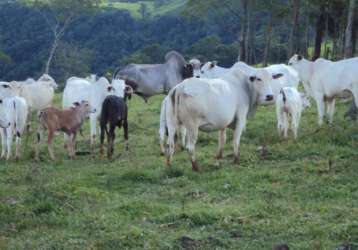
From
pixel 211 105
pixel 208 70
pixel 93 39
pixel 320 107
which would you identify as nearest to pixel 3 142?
pixel 211 105

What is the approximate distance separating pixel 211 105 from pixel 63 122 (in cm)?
422

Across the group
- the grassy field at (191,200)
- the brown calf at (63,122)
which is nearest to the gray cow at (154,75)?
the brown calf at (63,122)

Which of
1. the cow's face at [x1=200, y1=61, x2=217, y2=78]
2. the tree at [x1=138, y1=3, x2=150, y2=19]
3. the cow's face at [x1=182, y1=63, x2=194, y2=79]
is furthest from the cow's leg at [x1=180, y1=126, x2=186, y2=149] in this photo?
the tree at [x1=138, y1=3, x2=150, y2=19]

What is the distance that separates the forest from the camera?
1773 inches

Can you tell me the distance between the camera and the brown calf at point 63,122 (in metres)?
15.1

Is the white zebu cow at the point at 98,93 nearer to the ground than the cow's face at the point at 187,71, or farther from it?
nearer to the ground

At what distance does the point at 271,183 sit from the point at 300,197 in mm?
1118

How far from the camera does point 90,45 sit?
280ft

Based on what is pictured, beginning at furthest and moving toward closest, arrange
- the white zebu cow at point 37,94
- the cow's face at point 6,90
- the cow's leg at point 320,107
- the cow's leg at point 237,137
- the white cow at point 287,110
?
the white zebu cow at point 37,94, the cow's face at point 6,90, the cow's leg at point 320,107, the white cow at point 287,110, the cow's leg at point 237,137

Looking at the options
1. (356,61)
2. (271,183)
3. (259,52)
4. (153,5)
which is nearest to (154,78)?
(356,61)

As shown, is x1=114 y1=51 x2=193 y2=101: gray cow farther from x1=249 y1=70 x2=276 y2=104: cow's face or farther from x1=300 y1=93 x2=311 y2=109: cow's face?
x1=249 y1=70 x2=276 y2=104: cow's face

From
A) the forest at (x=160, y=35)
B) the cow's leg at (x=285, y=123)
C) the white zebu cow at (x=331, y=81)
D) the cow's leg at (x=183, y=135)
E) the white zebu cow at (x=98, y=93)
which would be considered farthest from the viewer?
the forest at (x=160, y=35)

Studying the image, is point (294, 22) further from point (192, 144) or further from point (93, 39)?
point (93, 39)

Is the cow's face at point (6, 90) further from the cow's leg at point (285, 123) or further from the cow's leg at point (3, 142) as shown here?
the cow's leg at point (285, 123)
